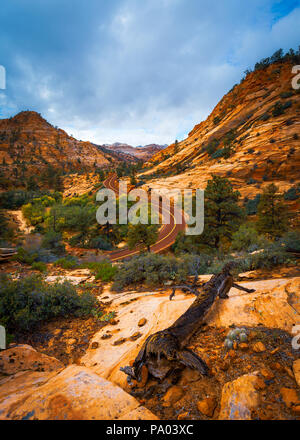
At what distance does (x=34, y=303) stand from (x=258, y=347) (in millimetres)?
4886

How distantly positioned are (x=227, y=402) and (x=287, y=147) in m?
34.8

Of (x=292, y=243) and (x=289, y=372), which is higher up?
(x=292, y=243)

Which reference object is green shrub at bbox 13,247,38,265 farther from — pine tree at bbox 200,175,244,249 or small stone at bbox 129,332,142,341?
pine tree at bbox 200,175,244,249

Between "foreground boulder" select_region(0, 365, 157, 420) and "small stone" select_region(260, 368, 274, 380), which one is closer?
"foreground boulder" select_region(0, 365, 157, 420)

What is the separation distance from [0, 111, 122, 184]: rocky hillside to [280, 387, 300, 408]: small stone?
66819 millimetres

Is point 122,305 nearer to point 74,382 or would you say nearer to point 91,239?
point 74,382

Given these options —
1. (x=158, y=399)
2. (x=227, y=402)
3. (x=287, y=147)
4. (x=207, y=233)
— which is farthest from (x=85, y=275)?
(x=287, y=147)

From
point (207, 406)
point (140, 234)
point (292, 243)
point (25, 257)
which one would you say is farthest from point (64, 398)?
point (140, 234)

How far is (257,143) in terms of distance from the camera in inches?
1196

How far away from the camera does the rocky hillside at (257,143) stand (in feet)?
84.1

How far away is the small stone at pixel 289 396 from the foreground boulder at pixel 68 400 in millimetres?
1144

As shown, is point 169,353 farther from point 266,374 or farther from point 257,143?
point 257,143

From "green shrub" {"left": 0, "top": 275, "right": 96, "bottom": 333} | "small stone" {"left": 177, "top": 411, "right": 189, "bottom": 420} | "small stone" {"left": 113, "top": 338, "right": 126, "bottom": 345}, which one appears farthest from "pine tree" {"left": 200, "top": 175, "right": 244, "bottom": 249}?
"small stone" {"left": 177, "top": 411, "right": 189, "bottom": 420}

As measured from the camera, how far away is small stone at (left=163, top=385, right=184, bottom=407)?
1.67m
